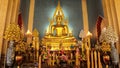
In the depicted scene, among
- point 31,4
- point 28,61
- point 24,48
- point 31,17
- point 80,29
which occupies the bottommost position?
point 28,61

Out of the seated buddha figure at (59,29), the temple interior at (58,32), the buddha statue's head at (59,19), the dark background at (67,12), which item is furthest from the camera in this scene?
the buddha statue's head at (59,19)

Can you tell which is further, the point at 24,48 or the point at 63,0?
the point at 63,0

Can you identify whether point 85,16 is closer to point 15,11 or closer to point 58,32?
point 58,32

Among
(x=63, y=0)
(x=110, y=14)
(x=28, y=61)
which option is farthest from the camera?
(x=63, y=0)

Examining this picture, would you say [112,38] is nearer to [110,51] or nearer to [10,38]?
[110,51]

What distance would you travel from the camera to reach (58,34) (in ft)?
26.7

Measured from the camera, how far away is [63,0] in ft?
29.9

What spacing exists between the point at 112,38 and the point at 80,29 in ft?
11.0

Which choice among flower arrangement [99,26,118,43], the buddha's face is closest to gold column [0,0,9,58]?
flower arrangement [99,26,118,43]

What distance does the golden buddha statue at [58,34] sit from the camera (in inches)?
300

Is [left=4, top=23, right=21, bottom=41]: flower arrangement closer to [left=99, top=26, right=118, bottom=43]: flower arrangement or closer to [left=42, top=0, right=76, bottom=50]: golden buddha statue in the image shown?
[left=99, top=26, right=118, bottom=43]: flower arrangement

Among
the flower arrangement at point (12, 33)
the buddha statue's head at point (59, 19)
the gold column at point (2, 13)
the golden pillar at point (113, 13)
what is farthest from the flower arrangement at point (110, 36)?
the buddha statue's head at point (59, 19)

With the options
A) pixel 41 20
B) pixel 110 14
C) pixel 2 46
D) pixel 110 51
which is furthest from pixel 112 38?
pixel 41 20

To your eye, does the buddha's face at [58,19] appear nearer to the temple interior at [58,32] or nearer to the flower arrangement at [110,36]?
the temple interior at [58,32]
